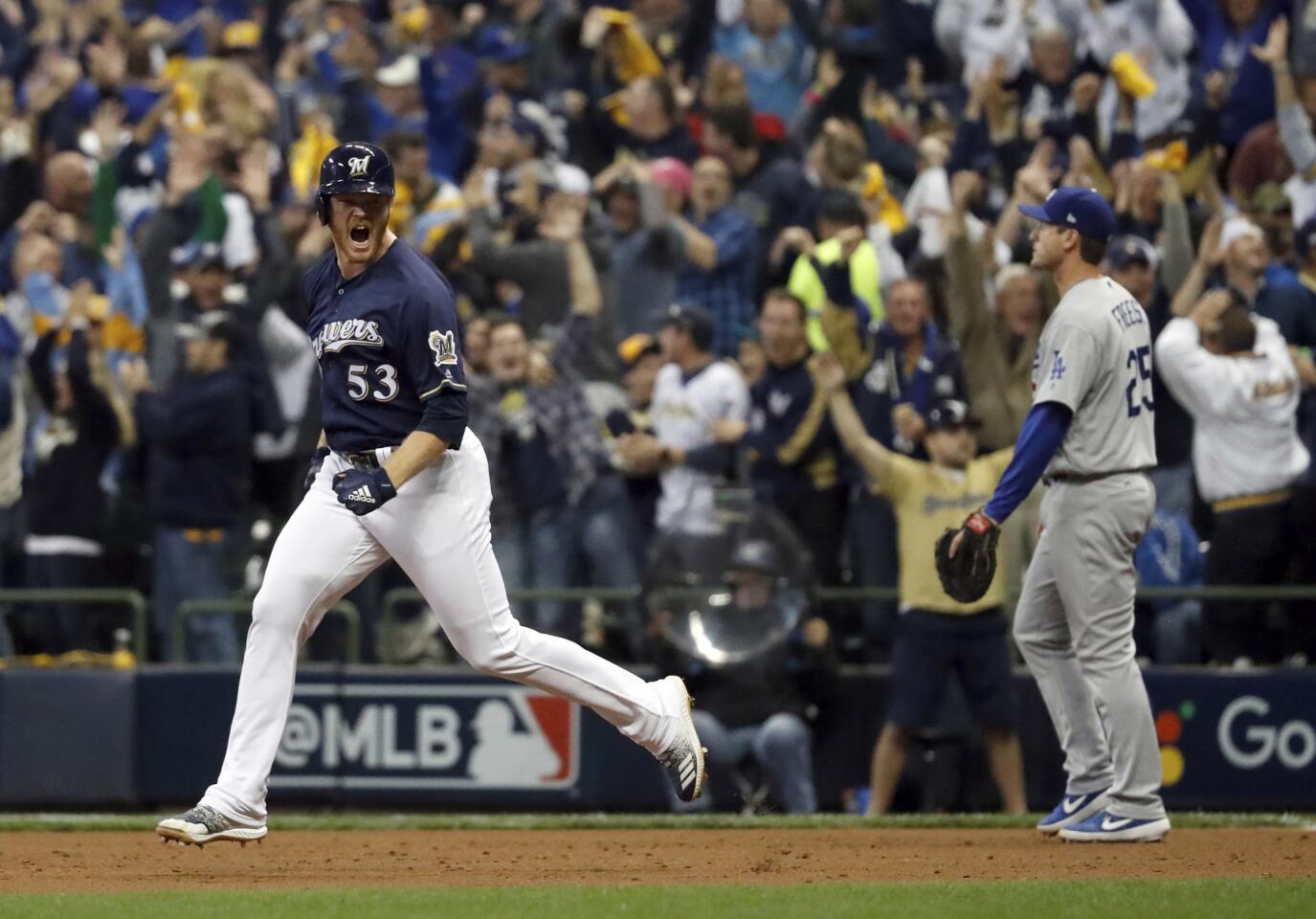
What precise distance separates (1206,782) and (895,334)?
2859 millimetres

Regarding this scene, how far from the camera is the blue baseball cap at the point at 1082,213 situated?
779 centimetres

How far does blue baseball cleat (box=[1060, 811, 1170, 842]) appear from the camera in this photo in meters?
7.68

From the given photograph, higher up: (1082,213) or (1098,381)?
(1082,213)

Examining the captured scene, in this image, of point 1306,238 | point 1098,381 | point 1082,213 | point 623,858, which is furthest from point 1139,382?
point 1306,238

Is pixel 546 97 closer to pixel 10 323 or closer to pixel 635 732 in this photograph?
pixel 10 323

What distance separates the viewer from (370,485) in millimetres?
6680

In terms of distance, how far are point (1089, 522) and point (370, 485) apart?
2615mm

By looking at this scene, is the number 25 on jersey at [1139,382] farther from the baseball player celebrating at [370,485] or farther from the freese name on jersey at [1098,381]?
the baseball player celebrating at [370,485]

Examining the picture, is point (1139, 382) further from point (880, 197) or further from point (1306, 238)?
point (880, 197)

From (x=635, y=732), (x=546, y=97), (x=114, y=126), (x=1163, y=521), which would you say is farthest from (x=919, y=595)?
(x=114, y=126)

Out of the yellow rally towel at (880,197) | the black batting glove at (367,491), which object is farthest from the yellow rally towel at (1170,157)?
the black batting glove at (367,491)

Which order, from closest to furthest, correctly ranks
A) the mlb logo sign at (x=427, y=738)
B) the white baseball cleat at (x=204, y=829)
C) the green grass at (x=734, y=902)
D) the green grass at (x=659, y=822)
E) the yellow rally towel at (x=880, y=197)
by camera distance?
the green grass at (x=734, y=902), the white baseball cleat at (x=204, y=829), the green grass at (x=659, y=822), the mlb logo sign at (x=427, y=738), the yellow rally towel at (x=880, y=197)

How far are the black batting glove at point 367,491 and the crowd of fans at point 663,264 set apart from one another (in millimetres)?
4229

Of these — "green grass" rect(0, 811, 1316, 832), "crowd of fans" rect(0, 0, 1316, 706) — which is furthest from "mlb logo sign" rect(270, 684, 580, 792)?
"green grass" rect(0, 811, 1316, 832)
